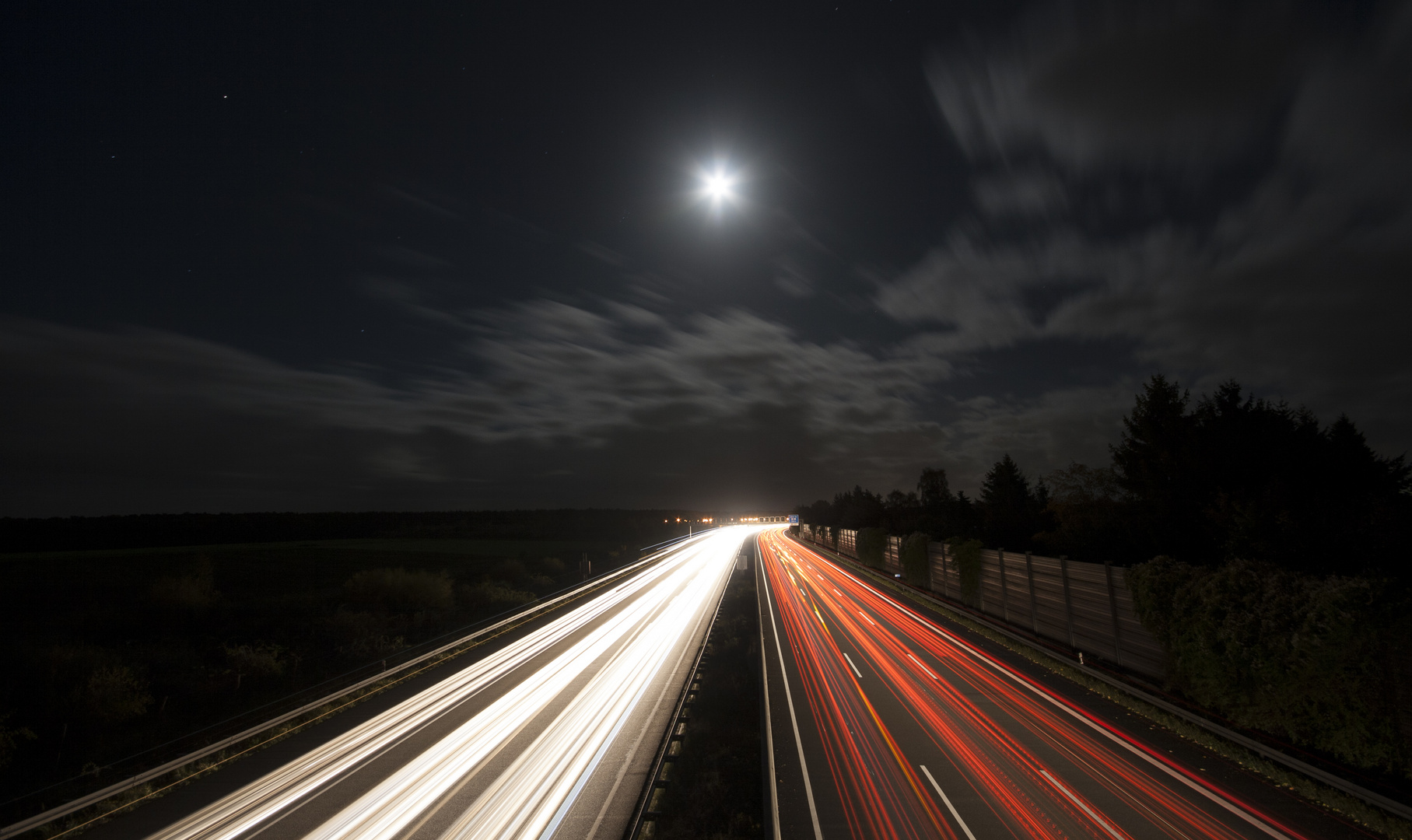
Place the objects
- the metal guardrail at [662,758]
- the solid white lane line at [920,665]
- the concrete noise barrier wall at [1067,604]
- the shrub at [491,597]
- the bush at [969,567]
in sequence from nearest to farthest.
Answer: the metal guardrail at [662,758], the concrete noise barrier wall at [1067,604], the solid white lane line at [920,665], the bush at [969,567], the shrub at [491,597]

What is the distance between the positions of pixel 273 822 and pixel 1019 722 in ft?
46.1

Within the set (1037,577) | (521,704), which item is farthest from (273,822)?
(1037,577)

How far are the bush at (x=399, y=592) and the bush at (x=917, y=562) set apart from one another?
27.5 m

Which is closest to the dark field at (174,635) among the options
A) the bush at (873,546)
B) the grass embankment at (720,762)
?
the grass embankment at (720,762)

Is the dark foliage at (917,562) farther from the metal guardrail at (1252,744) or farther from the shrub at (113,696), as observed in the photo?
the shrub at (113,696)

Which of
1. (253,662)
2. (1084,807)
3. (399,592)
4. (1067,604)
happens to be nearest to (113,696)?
(253,662)

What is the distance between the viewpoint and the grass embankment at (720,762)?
9039mm

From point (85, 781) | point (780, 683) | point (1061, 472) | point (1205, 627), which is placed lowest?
point (85, 781)

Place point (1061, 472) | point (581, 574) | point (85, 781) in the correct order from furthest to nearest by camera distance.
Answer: point (581, 574) < point (1061, 472) < point (85, 781)

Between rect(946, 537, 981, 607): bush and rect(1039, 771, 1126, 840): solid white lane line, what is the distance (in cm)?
1834

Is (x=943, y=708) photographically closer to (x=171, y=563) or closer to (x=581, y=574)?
(x=581, y=574)

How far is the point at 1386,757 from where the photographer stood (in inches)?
358

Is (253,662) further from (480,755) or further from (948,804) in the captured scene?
(948,804)

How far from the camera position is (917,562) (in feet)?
117
